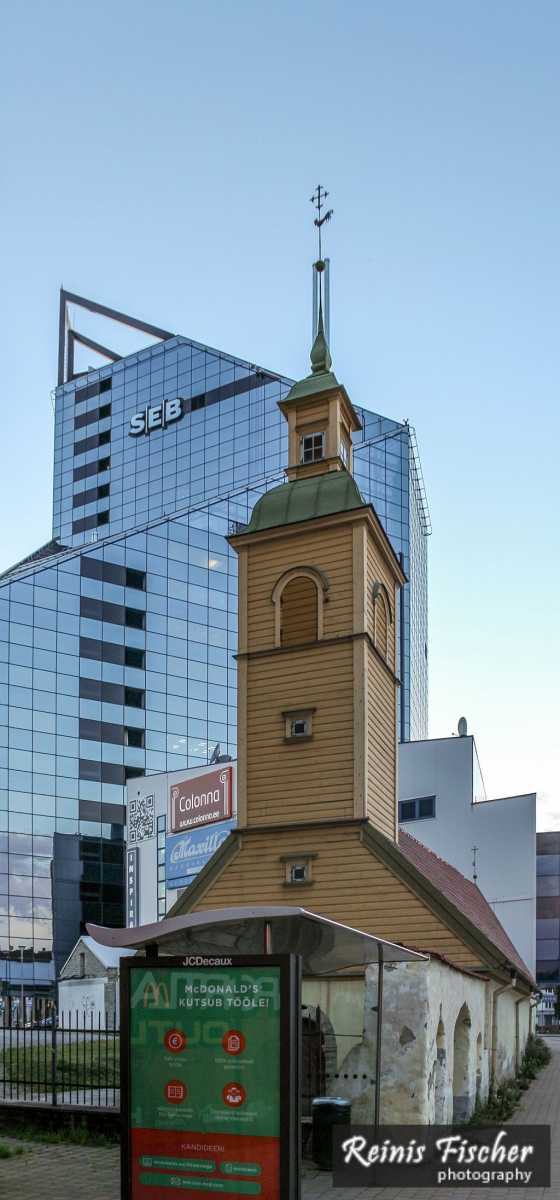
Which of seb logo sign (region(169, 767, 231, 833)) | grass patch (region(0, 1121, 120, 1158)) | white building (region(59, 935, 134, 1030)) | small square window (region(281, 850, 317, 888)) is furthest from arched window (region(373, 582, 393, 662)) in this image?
white building (region(59, 935, 134, 1030))

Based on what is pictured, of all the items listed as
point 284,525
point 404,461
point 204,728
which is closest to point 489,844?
point 284,525

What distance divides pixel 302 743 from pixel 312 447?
240 inches

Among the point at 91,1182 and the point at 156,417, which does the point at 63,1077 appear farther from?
the point at 156,417

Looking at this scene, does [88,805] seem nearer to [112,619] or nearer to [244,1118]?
[112,619]

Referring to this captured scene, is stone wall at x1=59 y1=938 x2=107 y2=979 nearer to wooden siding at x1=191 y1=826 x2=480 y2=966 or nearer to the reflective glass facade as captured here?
the reflective glass facade

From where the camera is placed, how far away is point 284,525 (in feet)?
69.7

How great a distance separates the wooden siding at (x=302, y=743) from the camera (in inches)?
775

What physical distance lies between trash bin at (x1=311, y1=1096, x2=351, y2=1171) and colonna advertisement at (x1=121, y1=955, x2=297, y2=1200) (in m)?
5.32

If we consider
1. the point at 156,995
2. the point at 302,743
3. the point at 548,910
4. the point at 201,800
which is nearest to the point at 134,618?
the point at 201,800

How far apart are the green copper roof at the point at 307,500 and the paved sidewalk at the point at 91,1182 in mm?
10598

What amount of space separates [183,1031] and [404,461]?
82593 millimetres

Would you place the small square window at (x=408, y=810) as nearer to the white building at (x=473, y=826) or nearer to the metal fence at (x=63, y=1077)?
the white building at (x=473, y=826)

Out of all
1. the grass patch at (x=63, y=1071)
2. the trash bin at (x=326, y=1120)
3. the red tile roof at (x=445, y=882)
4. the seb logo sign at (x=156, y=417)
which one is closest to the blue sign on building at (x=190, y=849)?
the red tile roof at (x=445, y=882)

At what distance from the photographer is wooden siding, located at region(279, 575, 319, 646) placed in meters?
20.8
